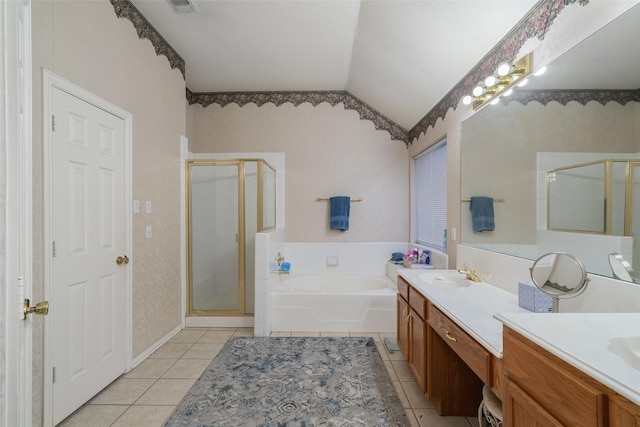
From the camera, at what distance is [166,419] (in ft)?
5.61

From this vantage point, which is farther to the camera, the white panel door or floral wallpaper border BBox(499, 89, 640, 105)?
the white panel door

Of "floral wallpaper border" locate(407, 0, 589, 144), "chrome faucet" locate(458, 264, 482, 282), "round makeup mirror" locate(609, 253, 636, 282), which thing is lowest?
"chrome faucet" locate(458, 264, 482, 282)

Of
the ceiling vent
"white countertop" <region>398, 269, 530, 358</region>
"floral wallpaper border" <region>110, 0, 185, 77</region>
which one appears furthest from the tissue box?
"floral wallpaper border" <region>110, 0, 185, 77</region>

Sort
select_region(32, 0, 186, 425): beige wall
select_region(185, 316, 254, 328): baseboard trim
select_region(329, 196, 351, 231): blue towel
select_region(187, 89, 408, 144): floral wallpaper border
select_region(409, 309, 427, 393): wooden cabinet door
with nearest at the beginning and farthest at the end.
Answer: select_region(32, 0, 186, 425): beige wall < select_region(409, 309, 427, 393): wooden cabinet door < select_region(185, 316, 254, 328): baseboard trim < select_region(329, 196, 351, 231): blue towel < select_region(187, 89, 408, 144): floral wallpaper border

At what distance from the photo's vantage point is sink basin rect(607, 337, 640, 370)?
0.77 metres

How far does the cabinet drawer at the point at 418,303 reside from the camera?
5.85 ft

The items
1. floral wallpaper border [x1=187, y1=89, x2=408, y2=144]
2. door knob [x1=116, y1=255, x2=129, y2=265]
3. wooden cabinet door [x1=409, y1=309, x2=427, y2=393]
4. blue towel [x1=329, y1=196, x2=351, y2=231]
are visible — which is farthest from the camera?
floral wallpaper border [x1=187, y1=89, x2=408, y2=144]

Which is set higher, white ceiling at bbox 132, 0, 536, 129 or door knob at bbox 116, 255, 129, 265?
white ceiling at bbox 132, 0, 536, 129

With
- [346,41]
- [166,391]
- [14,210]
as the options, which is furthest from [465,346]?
[346,41]

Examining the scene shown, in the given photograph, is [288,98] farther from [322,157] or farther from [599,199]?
[599,199]

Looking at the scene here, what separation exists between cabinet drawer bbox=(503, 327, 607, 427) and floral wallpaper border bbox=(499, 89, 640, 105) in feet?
3.41

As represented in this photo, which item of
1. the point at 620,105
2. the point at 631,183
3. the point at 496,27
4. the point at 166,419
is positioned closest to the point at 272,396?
the point at 166,419

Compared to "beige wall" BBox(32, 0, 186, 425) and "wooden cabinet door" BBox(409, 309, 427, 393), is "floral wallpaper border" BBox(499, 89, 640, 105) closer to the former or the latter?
"wooden cabinet door" BBox(409, 309, 427, 393)

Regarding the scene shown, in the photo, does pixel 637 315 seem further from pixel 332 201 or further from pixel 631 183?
pixel 332 201
